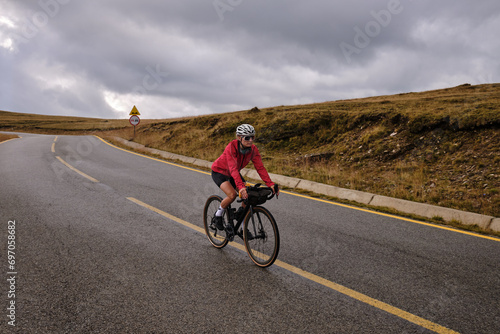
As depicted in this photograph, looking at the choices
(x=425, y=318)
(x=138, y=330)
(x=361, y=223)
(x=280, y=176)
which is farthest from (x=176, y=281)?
(x=280, y=176)

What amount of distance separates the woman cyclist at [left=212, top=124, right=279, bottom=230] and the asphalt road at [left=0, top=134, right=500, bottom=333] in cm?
87

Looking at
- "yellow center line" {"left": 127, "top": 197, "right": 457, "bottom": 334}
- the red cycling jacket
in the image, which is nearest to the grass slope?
"yellow center line" {"left": 127, "top": 197, "right": 457, "bottom": 334}

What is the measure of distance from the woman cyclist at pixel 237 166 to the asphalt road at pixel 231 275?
87 centimetres

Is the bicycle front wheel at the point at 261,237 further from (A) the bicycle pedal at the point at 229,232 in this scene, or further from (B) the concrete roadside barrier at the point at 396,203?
(B) the concrete roadside barrier at the point at 396,203

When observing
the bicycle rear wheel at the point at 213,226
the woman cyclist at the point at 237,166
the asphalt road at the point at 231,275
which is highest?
the woman cyclist at the point at 237,166

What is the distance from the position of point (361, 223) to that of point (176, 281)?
153 inches

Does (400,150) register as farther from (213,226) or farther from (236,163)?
(236,163)

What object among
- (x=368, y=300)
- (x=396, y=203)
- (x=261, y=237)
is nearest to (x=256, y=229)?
(x=261, y=237)

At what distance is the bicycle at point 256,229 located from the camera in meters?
3.92

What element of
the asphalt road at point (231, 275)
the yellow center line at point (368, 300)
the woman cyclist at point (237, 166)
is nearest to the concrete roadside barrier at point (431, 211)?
the asphalt road at point (231, 275)

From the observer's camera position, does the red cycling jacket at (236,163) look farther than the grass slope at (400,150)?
No

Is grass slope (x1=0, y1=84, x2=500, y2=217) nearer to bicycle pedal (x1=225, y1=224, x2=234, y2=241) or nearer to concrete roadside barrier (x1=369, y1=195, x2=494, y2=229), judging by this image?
concrete roadside barrier (x1=369, y1=195, x2=494, y2=229)

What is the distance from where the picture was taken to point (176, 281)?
11.8 ft

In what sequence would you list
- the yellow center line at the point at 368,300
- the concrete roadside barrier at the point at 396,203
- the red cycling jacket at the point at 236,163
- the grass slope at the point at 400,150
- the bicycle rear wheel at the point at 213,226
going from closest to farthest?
the yellow center line at the point at 368,300 < the red cycling jacket at the point at 236,163 < the bicycle rear wheel at the point at 213,226 < the concrete roadside barrier at the point at 396,203 < the grass slope at the point at 400,150
